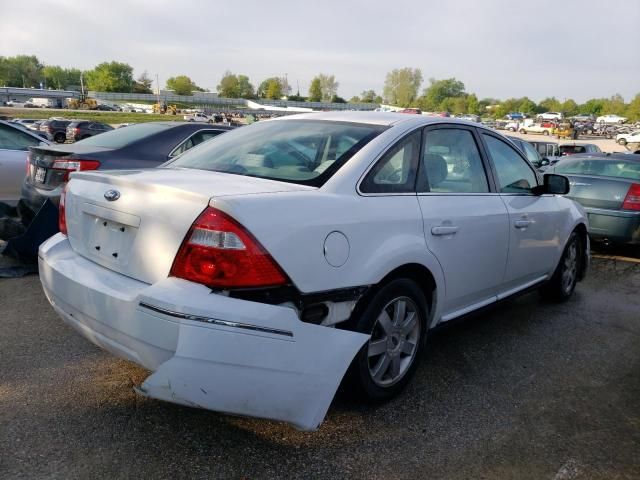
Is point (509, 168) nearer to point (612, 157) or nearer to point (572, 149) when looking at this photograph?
point (612, 157)

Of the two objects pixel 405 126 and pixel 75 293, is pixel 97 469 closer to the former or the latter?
pixel 75 293

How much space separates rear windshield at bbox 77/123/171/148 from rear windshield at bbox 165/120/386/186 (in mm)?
2432

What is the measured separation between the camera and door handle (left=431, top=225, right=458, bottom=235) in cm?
303

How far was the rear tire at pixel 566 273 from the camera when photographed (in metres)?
4.83

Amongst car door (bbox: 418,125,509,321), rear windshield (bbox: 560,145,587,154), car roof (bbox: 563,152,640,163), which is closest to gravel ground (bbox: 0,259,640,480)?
car door (bbox: 418,125,509,321)

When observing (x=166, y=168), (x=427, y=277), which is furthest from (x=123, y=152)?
(x=427, y=277)

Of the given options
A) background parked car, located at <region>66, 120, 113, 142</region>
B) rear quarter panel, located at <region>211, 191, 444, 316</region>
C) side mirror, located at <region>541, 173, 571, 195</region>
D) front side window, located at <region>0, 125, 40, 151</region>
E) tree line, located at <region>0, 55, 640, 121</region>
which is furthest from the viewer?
tree line, located at <region>0, 55, 640, 121</region>

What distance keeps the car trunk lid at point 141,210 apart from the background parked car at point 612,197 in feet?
18.7

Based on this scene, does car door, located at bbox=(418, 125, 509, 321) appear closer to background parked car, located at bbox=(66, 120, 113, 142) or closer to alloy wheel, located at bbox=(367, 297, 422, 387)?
alloy wheel, located at bbox=(367, 297, 422, 387)

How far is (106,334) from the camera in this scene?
240 cm

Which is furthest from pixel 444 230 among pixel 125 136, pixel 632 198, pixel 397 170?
pixel 632 198

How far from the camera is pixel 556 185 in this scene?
4.23m

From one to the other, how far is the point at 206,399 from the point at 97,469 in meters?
0.64

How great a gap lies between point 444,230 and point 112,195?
1.80m
